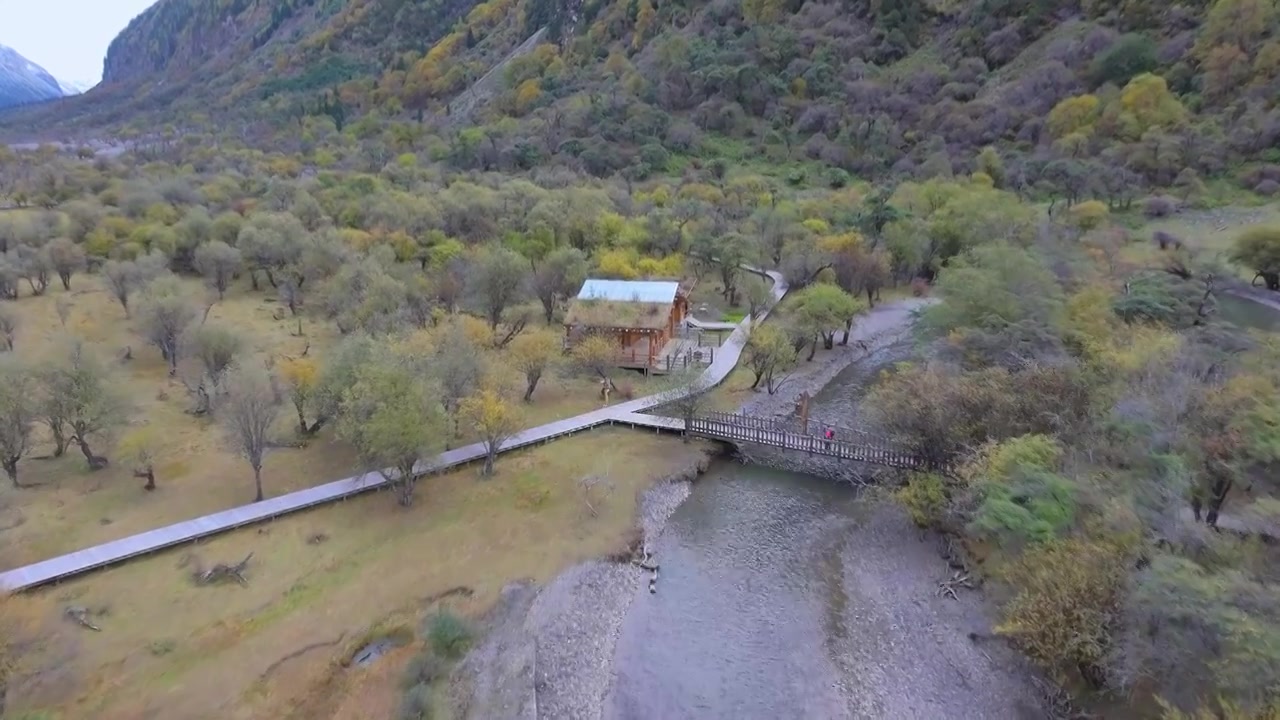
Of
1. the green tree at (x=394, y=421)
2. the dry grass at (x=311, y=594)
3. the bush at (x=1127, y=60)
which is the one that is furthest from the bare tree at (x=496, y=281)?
the bush at (x=1127, y=60)

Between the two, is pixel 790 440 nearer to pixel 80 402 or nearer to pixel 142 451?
pixel 142 451

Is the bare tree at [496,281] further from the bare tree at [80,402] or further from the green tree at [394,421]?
the bare tree at [80,402]

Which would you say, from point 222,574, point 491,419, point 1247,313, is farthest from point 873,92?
point 222,574

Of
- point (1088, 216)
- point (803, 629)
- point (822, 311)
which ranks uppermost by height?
point (1088, 216)

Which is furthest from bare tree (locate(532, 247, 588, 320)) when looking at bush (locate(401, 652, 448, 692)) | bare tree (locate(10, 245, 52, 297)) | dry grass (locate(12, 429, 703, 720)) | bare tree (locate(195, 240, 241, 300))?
bare tree (locate(10, 245, 52, 297))

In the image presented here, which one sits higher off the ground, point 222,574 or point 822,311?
point 822,311

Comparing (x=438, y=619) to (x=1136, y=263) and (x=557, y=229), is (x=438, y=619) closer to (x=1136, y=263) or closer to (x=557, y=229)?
(x=557, y=229)
